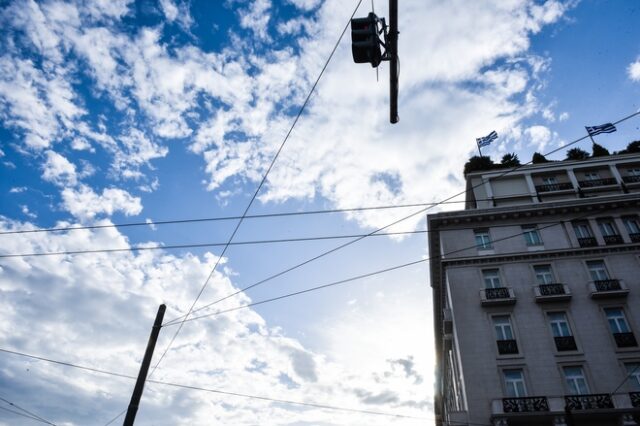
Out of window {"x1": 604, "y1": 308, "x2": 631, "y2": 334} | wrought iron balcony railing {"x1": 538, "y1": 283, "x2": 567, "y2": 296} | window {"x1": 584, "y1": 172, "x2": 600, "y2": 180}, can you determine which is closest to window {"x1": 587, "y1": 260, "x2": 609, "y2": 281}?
window {"x1": 604, "y1": 308, "x2": 631, "y2": 334}

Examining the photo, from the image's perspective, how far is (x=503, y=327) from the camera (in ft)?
80.6

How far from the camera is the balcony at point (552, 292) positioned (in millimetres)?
24422

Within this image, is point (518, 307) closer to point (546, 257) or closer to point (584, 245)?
point (546, 257)

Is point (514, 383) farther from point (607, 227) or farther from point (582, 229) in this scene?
point (607, 227)

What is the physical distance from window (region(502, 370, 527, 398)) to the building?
55 millimetres

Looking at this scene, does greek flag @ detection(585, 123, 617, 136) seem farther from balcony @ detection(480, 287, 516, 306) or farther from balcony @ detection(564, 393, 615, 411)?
balcony @ detection(564, 393, 615, 411)

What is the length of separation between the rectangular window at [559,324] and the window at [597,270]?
3.74 meters

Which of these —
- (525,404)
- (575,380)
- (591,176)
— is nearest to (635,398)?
(575,380)

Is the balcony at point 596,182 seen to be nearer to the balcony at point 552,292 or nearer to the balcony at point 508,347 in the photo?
the balcony at point 552,292

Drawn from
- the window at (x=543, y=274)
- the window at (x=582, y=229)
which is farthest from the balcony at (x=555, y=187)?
the window at (x=543, y=274)

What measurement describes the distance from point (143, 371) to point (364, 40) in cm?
1043

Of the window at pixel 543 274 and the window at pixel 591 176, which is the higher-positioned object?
the window at pixel 591 176

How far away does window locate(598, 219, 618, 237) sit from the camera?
88.7ft

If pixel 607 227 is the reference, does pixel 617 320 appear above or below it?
below
